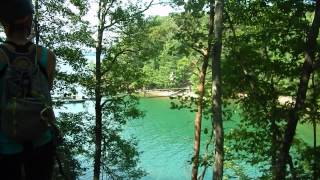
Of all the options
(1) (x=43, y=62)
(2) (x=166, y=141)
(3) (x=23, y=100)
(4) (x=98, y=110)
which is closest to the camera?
(3) (x=23, y=100)

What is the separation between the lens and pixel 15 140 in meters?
1.56

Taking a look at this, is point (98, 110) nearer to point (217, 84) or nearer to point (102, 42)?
point (102, 42)

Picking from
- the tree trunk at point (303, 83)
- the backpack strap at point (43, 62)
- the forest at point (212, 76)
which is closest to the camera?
the backpack strap at point (43, 62)

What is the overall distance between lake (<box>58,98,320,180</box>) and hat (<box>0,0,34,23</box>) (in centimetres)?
1605

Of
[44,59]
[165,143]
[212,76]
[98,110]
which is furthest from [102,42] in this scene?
[165,143]

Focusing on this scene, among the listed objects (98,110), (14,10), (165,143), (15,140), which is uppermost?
(14,10)

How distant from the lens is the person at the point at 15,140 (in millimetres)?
1560

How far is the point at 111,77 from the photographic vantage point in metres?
17.3

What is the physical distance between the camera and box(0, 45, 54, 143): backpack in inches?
60.4

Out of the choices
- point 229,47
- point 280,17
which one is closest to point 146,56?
point 229,47

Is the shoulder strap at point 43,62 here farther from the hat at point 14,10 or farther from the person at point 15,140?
the hat at point 14,10

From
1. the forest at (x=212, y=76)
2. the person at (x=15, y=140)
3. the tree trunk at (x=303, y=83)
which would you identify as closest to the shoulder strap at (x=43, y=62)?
the person at (x=15, y=140)

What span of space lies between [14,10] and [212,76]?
5882mm

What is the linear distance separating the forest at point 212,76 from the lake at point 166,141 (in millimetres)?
1788
